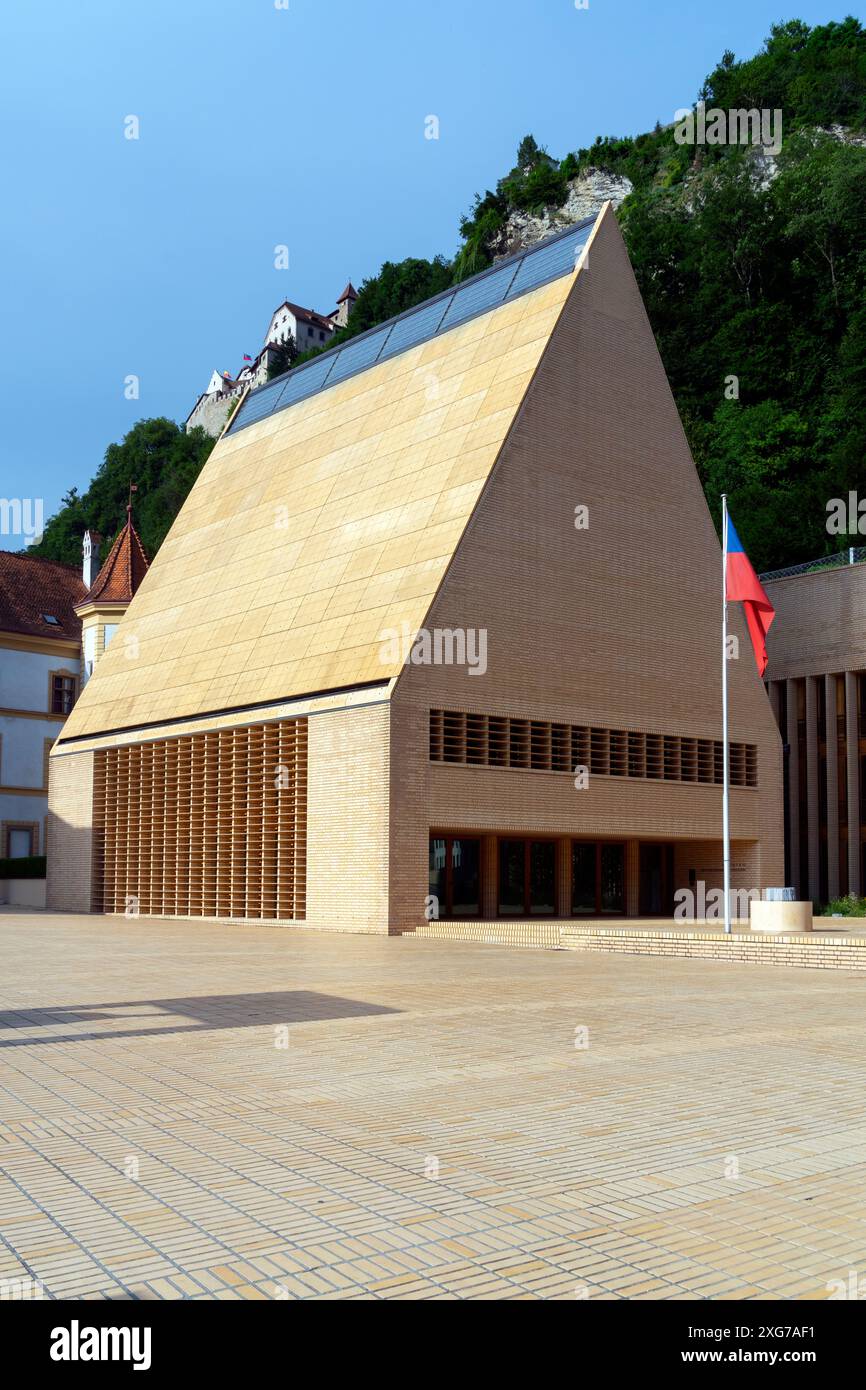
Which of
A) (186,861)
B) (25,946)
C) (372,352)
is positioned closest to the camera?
(25,946)

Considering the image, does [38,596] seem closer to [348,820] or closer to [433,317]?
[433,317]

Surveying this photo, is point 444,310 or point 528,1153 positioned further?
point 444,310

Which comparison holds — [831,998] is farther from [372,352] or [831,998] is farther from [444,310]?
[372,352]

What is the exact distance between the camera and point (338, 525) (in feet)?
94.9

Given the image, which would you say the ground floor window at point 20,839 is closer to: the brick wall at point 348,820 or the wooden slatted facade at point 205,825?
the wooden slatted facade at point 205,825

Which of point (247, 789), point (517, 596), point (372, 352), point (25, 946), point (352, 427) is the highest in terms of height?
point (372, 352)

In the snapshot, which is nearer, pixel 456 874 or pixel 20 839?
pixel 456 874

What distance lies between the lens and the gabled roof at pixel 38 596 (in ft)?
166

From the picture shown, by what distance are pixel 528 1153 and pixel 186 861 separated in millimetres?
24312

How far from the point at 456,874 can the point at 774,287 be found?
146 feet

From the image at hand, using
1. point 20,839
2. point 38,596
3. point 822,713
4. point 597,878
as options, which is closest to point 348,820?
point 597,878

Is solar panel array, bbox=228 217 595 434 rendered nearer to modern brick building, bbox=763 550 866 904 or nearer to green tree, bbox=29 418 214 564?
modern brick building, bbox=763 550 866 904
